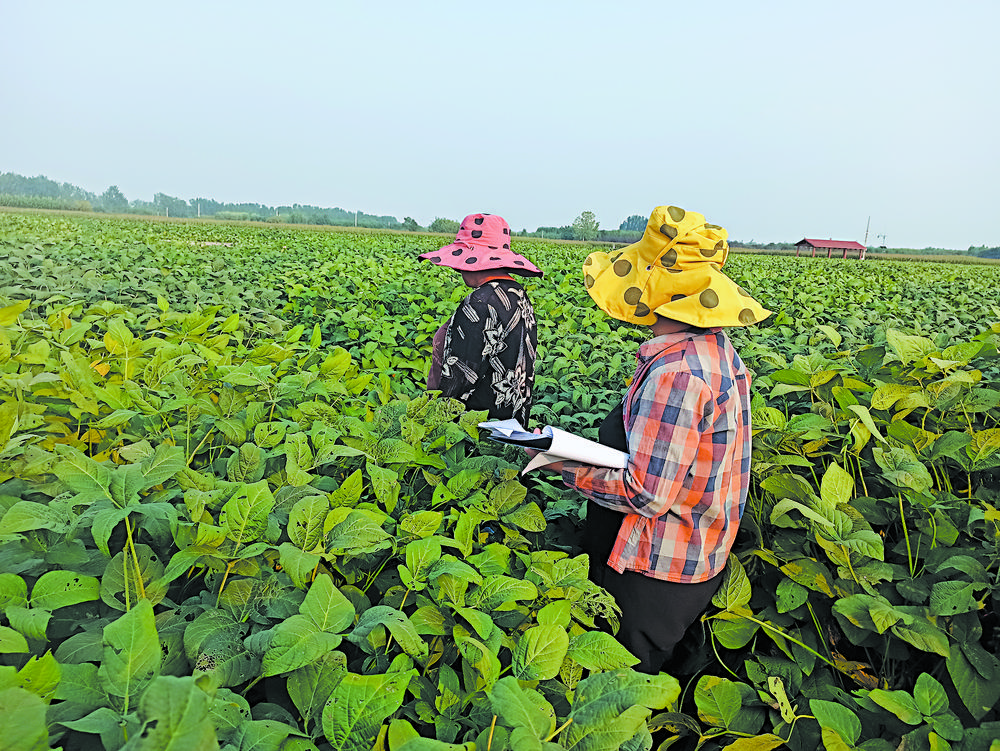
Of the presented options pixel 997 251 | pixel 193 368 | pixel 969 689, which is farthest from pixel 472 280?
pixel 997 251

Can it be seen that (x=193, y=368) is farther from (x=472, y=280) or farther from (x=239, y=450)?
(x=472, y=280)

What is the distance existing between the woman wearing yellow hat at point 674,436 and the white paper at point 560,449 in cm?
4

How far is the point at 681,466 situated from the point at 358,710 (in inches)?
42.0

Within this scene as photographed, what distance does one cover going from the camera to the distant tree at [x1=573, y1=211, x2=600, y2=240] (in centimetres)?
6486

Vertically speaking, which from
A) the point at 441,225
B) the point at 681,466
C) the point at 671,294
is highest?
the point at 441,225

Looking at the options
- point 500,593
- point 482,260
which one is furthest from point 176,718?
point 482,260

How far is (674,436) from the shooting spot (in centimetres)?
154

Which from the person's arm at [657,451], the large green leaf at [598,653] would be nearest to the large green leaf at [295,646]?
the large green leaf at [598,653]

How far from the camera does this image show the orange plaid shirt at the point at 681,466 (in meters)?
1.55

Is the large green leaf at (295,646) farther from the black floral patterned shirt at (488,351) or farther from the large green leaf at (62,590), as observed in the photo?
the black floral patterned shirt at (488,351)

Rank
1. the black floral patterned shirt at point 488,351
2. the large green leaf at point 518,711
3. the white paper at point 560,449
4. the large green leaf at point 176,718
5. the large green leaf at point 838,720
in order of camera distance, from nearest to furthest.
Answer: the large green leaf at point 176,718 → the large green leaf at point 518,711 → the large green leaf at point 838,720 → the white paper at point 560,449 → the black floral patterned shirt at point 488,351

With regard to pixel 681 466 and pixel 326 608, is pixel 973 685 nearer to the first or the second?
pixel 681 466

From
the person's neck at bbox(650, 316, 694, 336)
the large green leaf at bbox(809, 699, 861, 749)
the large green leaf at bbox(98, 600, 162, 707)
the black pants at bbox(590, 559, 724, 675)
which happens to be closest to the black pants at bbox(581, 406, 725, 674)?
the black pants at bbox(590, 559, 724, 675)

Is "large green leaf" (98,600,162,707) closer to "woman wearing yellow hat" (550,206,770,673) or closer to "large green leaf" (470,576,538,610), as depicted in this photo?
"large green leaf" (470,576,538,610)
